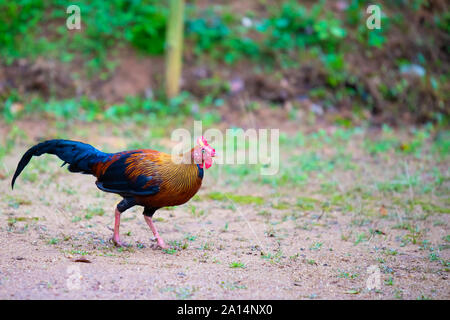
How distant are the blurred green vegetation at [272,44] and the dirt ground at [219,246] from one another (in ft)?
13.6

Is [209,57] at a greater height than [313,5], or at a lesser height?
lesser

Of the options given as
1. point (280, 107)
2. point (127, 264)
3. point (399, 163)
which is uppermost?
point (280, 107)

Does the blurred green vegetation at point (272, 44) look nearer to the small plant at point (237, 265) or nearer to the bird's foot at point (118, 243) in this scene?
the bird's foot at point (118, 243)

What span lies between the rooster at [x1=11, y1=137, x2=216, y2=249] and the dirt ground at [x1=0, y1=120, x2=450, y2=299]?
1.83ft

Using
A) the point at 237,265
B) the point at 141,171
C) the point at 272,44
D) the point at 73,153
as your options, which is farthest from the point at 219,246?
the point at 272,44

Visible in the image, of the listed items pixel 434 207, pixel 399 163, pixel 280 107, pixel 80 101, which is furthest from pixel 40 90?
pixel 434 207

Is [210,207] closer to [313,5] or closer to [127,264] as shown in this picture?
[127,264]

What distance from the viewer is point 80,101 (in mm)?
11305

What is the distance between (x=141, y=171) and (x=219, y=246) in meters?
1.18

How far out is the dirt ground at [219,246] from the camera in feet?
14.6


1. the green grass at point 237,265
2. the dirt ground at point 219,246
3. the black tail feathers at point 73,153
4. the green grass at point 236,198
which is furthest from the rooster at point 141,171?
the green grass at point 236,198

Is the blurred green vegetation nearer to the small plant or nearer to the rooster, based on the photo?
the rooster

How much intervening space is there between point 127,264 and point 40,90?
293 inches

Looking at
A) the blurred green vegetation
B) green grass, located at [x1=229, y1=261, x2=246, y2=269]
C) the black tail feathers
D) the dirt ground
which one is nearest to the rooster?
the black tail feathers
